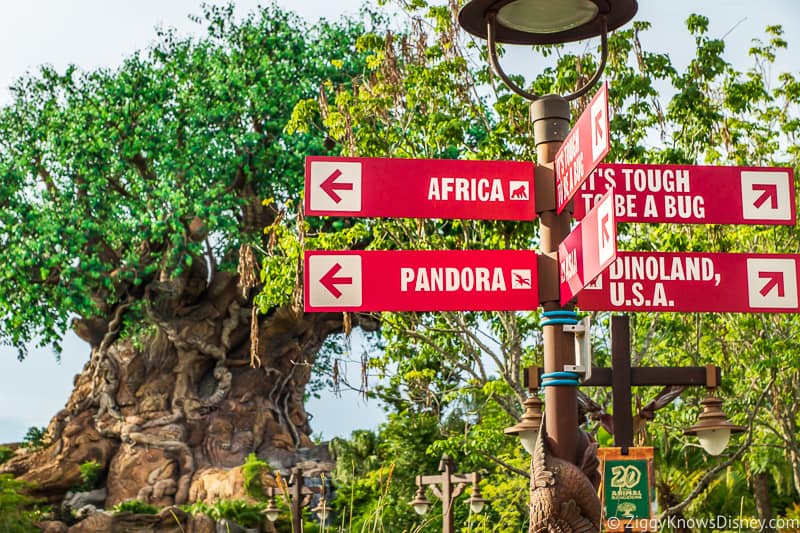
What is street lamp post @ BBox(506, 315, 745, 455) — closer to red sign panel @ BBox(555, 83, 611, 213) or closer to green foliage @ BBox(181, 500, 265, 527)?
red sign panel @ BBox(555, 83, 611, 213)

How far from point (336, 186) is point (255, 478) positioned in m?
19.3

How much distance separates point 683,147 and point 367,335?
47.0 ft

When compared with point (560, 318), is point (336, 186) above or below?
above

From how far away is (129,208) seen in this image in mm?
22766

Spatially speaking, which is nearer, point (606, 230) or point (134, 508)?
point (606, 230)

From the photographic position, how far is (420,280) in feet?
16.3

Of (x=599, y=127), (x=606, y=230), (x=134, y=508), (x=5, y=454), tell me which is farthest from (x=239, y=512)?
(x=606, y=230)

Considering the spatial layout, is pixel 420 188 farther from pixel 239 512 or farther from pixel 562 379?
pixel 239 512

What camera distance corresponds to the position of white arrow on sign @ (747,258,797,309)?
4984 millimetres

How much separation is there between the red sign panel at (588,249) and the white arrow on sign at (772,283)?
99 cm

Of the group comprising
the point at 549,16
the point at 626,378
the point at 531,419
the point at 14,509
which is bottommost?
the point at 14,509

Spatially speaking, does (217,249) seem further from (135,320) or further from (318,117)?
(318,117)

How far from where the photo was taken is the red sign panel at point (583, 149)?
420 cm

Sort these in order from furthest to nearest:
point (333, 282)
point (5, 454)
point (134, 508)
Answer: point (5, 454)
point (134, 508)
point (333, 282)
